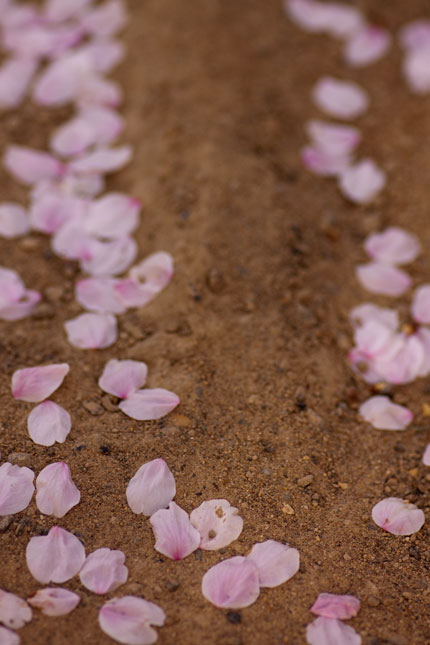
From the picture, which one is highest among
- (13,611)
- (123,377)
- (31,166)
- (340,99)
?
(340,99)

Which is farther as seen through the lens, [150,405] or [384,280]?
[384,280]

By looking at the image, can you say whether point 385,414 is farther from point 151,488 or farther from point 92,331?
point 92,331

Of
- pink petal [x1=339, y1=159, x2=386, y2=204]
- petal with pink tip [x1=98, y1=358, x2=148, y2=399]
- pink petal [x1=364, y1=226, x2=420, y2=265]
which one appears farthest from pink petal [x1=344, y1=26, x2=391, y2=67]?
petal with pink tip [x1=98, y1=358, x2=148, y2=399]

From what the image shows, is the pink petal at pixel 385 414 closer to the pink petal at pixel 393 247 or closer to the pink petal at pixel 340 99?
the pink petal at pixel 393 247

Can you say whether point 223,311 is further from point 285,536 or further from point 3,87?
point 3,87

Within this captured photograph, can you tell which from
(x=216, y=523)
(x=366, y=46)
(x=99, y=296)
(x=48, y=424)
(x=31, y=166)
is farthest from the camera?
(x=366, y=46)

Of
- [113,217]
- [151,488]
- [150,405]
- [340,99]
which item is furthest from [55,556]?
[340,99]

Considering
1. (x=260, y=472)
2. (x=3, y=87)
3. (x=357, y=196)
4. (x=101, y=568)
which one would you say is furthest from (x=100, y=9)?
(x=101, y=568)
